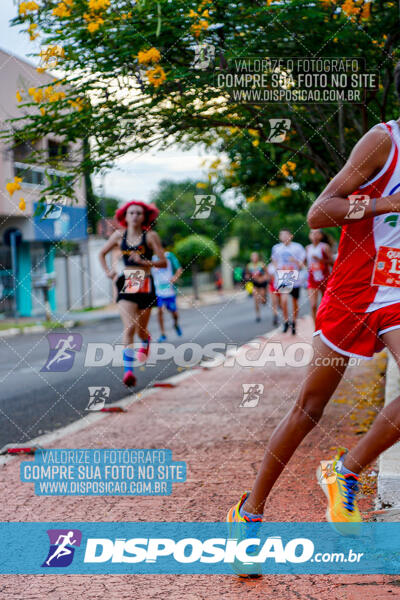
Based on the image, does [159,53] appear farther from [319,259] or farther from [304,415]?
[319,259]

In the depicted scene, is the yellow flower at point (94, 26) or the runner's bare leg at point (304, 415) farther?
the yellow flower at point (94, 26)

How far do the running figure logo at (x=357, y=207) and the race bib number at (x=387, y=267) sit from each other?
166mm

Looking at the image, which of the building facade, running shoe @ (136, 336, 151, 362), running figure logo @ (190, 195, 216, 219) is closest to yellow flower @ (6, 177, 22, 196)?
the building facade

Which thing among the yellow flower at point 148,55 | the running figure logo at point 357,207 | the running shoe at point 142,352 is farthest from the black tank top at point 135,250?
the running figure logo at point 357,207

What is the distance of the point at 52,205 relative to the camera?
4.49 meters

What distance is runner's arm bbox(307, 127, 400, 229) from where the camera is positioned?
102 inches

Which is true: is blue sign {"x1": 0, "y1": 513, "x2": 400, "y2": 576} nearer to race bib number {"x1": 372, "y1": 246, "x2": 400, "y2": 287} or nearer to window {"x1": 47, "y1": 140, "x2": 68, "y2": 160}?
race bib number {"x1": 372, "y1": 246, "x2": 400, "y2": 287}

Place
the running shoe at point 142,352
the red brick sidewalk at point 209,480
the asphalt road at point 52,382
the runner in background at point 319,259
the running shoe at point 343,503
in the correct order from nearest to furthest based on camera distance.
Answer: the red brick sidewalk at point 209,480, the running shoe at point 343,503, the asphalt road at point 52,382, the running shoe at point 142,352, the runner in background at point 319,259

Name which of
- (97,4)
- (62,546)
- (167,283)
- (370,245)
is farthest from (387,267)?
(167,283)

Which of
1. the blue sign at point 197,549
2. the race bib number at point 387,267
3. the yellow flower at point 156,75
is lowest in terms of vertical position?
the blue sign at point 197,549

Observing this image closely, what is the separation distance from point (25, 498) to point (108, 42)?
257 centimetres

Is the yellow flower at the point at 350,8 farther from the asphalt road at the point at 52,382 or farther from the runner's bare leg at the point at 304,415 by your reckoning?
the asphalt road at the point at 52,382

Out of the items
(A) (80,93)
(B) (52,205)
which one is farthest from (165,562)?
(A) (80,93)

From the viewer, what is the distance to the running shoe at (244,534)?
282 centimetres
